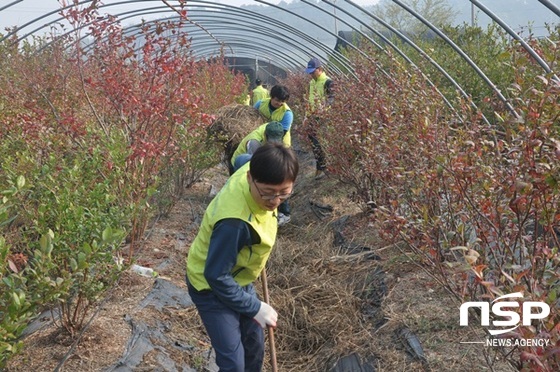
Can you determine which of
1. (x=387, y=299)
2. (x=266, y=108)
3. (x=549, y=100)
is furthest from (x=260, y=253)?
(x=266, y=108)

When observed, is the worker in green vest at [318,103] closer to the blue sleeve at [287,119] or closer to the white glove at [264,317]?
the blue sleeve at [287,119]

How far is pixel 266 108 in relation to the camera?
673cm

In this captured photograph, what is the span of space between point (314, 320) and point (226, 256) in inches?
76.7

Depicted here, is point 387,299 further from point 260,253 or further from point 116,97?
point 116,97

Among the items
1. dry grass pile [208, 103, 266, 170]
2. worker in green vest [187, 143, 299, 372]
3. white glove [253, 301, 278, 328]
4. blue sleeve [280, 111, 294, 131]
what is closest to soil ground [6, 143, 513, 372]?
worker in green vest [187, 143, 299, 372]

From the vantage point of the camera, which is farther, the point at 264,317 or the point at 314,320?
the point at 314,320

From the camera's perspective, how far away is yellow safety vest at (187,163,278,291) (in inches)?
89.9

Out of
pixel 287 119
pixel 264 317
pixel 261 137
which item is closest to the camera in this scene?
pixel 264 317

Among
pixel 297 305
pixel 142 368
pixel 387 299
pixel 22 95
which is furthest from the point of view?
pixel 22 95

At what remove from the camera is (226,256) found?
2.25 metres

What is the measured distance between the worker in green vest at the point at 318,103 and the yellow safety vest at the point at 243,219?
4271mm

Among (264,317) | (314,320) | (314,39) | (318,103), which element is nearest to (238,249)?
(264,317)

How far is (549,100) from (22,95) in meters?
5.51

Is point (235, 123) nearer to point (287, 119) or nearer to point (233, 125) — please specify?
point (233, 125)
